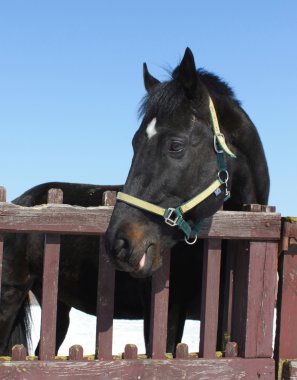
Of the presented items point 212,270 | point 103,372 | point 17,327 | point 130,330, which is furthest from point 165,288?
point 130,330

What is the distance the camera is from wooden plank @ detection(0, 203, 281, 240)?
304cm

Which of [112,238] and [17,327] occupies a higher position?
[112,238]

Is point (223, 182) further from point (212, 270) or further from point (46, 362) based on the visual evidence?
point (46, 362)

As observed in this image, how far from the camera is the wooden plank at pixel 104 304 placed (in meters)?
3.15

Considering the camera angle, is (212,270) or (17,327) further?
A: (17,327)

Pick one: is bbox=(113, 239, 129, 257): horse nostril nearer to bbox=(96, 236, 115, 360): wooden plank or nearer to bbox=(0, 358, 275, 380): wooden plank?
bbox=(96, 236, 115, 360): wooden plank

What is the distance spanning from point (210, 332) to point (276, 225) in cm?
70

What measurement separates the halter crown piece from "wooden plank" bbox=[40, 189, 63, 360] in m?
0.45

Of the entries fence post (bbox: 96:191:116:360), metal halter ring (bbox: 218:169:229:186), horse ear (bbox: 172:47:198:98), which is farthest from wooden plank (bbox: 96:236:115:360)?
horse ear (bbox: 172:47:198:98)

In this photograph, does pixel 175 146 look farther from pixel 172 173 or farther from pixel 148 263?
pixel 148 263

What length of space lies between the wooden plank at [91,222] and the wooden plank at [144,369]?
2.23ft

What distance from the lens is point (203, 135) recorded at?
10.5 feet

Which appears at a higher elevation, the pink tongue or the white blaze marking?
the white blaze marking

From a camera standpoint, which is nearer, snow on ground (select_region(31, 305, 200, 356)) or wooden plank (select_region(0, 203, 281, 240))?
wooden plank (select_region(0, 203, 281, 240))
